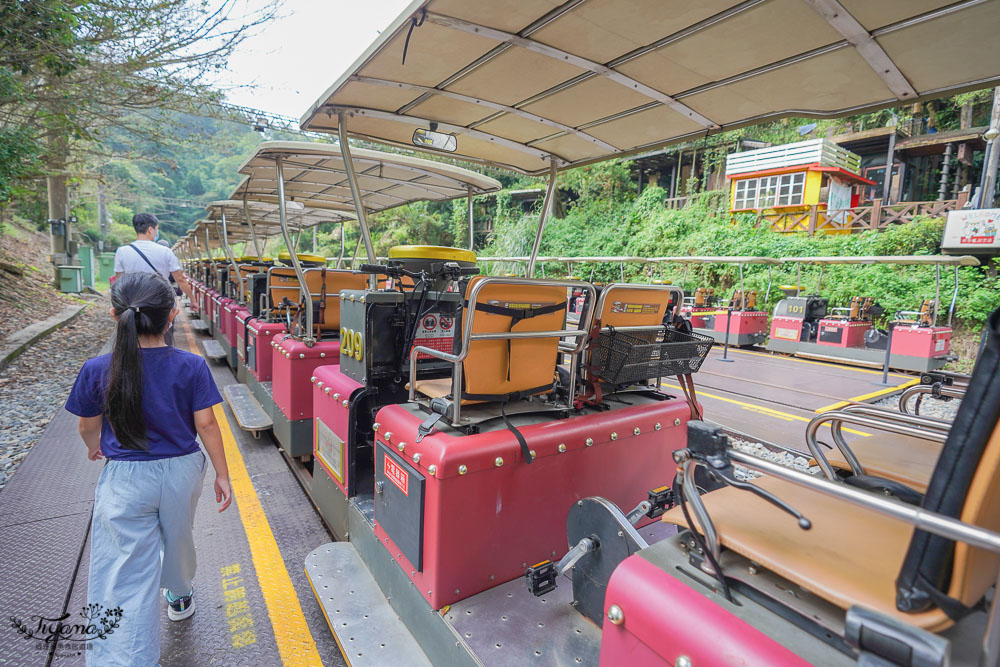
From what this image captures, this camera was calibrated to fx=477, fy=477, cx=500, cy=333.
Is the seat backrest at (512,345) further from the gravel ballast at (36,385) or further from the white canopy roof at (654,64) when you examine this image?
the gravel ballast at (36,385)

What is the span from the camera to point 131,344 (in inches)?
77.5

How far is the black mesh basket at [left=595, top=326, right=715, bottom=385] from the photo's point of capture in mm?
2713

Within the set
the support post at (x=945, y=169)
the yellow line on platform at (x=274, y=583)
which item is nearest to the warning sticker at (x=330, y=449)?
the yellow line on platform at (x=274, y=583)

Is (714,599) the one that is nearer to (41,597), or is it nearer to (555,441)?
(555,441)

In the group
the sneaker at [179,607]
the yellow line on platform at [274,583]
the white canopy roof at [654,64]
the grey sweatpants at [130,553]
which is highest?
the white canopy roof at [654,64]

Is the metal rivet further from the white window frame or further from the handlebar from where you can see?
the white window frame

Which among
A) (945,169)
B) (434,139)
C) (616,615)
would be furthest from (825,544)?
(945,169)

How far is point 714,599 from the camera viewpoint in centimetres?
125

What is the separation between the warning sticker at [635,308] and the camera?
2.79 meters

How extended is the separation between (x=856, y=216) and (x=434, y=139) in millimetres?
23746

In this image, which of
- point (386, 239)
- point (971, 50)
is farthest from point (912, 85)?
point (386, 239)

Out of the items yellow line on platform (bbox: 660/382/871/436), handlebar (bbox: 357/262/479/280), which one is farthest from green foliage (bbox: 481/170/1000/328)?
handlebar (bbox: 357/262/479/280)

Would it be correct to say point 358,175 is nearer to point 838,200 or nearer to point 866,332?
point 866,332

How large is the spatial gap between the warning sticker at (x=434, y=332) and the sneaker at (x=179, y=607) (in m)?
1.86
